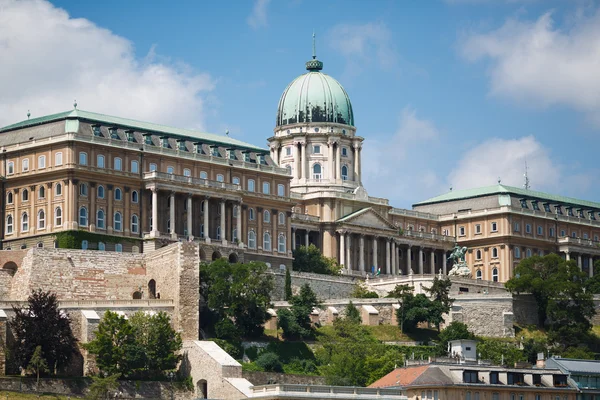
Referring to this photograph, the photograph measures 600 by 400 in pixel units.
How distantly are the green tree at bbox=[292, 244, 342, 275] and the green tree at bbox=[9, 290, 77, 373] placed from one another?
53.1 m

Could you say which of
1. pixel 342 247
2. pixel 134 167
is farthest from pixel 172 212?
pixel 342 247

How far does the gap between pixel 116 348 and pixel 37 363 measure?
7353 mm

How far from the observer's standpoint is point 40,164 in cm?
16238

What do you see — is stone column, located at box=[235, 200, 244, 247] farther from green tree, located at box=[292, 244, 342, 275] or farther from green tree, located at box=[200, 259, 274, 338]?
green tree, located at box=[200, 259, 274, 338]

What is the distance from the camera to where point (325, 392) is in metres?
120

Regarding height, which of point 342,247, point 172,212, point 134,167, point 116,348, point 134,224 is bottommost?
point 116,348

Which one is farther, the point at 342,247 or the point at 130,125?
Answer: the point at 342,247

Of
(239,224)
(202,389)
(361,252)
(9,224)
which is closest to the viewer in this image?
(202,389)

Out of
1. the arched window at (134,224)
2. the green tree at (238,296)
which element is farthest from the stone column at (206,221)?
the green tree at (238,296)

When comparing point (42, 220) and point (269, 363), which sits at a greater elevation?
point (42, 220)

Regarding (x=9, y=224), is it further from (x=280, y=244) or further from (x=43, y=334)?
(x=43, y=334)

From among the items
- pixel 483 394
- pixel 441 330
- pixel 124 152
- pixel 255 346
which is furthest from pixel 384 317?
pixel 483 394

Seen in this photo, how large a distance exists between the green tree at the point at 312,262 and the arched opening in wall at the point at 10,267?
1592 inches

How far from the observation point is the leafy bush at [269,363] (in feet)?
460
